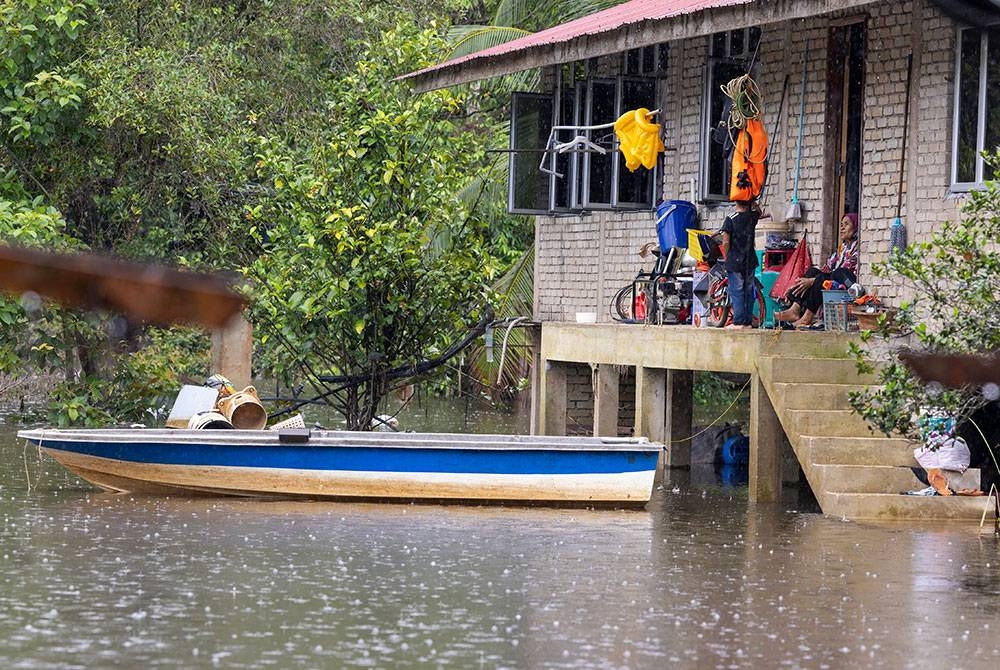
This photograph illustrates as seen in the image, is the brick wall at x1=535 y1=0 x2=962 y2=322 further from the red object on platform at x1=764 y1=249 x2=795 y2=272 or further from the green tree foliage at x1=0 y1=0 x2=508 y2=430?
the green tree foliage at x1=0 y1=0 x2=508 y2=430

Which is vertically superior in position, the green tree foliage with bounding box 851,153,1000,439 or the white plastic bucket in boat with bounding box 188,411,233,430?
the green tree foliage with bounding box 851,153,1000,439

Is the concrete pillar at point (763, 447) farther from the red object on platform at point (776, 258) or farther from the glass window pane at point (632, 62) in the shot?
the glass window pane at point (632, 62)

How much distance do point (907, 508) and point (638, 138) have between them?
6.35 meters

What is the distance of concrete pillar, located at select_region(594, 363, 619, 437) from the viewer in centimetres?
2059

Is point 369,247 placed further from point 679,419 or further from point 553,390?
point 679,419

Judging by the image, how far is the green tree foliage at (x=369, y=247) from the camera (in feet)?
65.8

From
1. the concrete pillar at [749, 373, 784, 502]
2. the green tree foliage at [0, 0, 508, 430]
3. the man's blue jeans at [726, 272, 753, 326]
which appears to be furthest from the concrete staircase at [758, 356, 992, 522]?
the green tree foliage at [0, 0, 508, 430]

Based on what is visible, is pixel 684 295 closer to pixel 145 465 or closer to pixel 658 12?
pixel 658 12

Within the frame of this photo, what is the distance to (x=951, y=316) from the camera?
1423 cm

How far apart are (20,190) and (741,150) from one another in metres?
9.07

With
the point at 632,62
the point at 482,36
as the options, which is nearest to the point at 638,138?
the point at 632,62

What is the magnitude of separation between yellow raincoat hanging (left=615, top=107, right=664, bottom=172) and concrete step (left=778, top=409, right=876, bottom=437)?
16.5ft

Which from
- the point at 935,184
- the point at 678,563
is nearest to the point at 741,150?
the point at 935,184

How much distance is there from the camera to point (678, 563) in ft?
42.2
